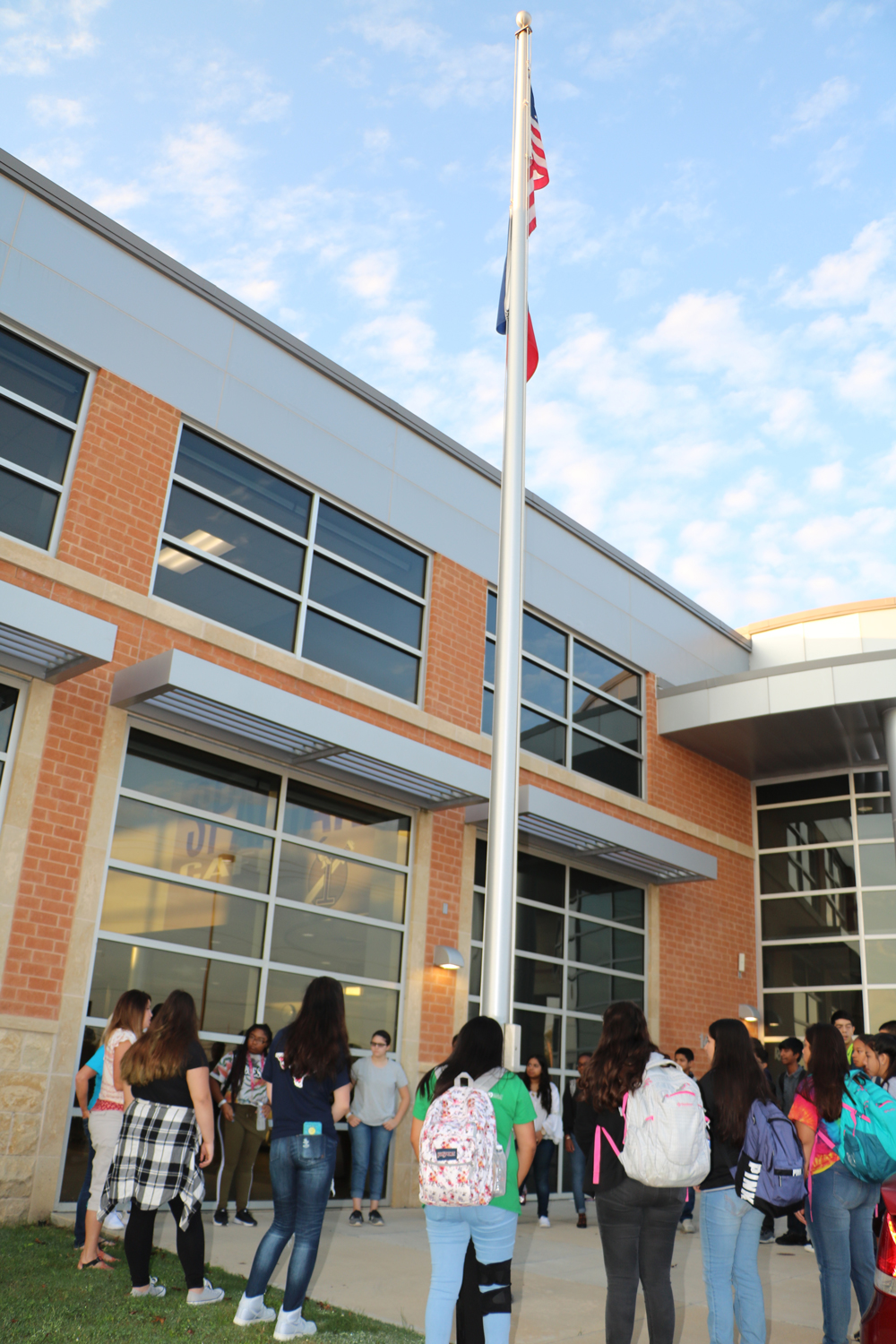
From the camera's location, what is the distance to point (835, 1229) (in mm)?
5371

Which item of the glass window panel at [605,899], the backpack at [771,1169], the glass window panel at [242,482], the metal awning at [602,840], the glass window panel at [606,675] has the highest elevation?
the glass window panel at [242,482]

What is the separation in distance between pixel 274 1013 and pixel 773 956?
32.4ft

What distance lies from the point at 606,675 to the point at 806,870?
4.95 metres

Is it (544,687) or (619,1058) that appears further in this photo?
(544,687)

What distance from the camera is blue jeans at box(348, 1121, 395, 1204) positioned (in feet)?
32.5

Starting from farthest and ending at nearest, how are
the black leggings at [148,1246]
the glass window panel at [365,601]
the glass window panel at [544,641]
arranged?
the glass window panel at [544,641], the glass window panel at [365,601], the black leggings at [148,1246]

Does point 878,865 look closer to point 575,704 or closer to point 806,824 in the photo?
point 806,824

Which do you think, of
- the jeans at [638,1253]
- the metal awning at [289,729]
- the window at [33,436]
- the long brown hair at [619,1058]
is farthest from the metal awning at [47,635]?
the jeans at [638,1253]

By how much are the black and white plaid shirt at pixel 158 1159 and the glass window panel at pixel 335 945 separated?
4906mm

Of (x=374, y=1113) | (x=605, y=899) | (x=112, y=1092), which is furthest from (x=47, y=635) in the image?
(x=605, y=899)

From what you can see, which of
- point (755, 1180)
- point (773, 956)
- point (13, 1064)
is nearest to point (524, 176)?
point (755, 1180)

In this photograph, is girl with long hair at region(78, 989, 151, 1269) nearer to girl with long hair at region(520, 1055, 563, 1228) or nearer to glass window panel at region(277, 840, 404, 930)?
glass window panel at region(277, 840, 404, 930)

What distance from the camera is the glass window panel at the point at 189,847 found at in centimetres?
980

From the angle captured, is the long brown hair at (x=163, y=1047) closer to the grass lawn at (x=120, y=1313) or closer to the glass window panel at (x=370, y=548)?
the grass lawn at (x=120, y=1313)
